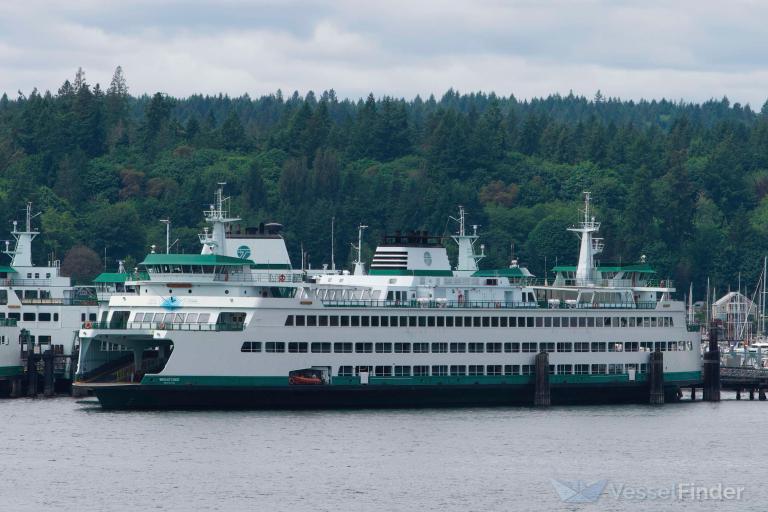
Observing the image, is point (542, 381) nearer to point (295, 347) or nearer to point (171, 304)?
point (295, 347)

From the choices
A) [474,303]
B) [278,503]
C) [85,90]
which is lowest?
[278,503]

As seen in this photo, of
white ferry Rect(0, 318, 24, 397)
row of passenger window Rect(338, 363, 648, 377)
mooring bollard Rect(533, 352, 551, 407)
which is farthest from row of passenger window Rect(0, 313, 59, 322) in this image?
mooring bollard Rect(533, 352, 551, 407)

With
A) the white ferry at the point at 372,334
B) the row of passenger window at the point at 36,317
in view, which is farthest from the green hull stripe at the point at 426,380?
A: the row of passenger window at the point at 36,317

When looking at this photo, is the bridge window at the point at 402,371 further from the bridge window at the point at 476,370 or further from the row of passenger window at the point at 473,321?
the bridge window at the point at 476,370

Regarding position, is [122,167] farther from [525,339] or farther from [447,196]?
[525,339]

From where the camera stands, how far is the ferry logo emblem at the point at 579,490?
62.0 m

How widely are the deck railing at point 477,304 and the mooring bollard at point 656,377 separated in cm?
286

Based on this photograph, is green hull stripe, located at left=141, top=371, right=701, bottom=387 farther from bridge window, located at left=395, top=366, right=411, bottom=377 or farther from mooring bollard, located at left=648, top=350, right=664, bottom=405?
mooring bollard, located at left=648, top=350, right=664, bottom=405

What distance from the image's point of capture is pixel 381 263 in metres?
89.1

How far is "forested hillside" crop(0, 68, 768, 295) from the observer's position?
166 meters

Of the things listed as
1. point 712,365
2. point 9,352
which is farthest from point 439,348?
point 9,352

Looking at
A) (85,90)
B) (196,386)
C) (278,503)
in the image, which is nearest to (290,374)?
(196,386)

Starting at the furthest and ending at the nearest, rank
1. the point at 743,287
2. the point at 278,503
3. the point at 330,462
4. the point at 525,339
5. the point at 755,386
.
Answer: the point at 743,287 → the point at 755,386 → the point at 525,339 → the point at 330,462 → the point at 278,503

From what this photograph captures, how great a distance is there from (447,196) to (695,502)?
114285 mm
